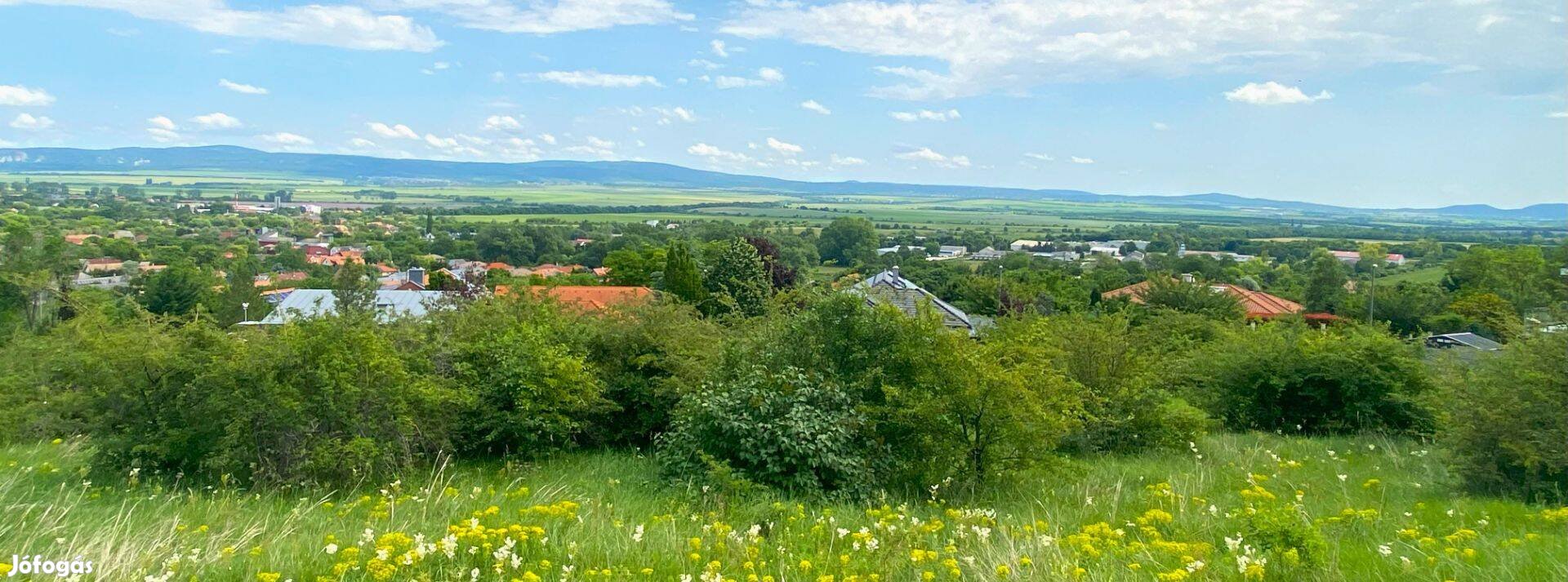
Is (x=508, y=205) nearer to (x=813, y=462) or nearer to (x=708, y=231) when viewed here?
(x=708, y=231)

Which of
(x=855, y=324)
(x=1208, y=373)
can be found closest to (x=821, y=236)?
(x=1208, y=373)

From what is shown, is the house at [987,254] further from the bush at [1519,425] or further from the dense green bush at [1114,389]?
the bush at [1519,425]

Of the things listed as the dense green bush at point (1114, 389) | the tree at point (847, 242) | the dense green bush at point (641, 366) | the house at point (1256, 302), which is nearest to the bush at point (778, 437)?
the dense green bush at point (641, 366)

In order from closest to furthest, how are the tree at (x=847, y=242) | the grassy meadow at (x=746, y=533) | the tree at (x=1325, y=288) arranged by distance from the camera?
the grassy meadow at (x=746, y=533), the tree at (x=1325, y=288), the tree at (x=847, y=242)

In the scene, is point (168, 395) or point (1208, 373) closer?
point (168, 395)

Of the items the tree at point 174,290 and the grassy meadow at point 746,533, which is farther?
the tree at point 174,290

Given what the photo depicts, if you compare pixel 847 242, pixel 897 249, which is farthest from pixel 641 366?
pixel 897 249
